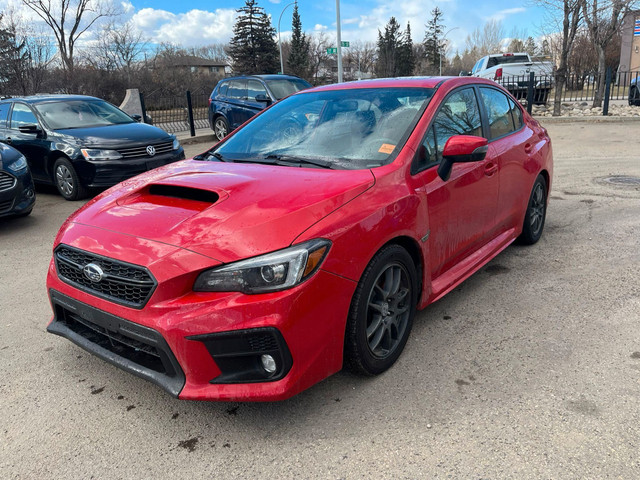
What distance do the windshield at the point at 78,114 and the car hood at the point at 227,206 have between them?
18.7 feet

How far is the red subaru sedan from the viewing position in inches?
85.9

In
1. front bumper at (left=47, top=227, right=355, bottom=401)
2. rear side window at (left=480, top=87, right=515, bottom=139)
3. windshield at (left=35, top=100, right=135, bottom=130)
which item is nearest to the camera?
front bumper at (left=47, top=227, right=355, bottom=401)

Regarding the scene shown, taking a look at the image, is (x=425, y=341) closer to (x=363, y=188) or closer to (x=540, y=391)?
(x=540, y=391)

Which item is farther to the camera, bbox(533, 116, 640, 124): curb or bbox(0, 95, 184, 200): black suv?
bbox(533, 116, 640, 124): curb

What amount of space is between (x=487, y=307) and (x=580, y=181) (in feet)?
16.3

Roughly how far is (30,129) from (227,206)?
6696mm

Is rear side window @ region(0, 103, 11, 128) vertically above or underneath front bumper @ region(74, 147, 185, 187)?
above

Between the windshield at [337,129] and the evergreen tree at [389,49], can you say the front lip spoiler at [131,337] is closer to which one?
the windshield at [337,129]

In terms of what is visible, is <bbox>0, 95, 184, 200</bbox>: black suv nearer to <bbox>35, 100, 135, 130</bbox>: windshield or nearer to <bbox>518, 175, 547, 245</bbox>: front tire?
<bbox>35, 100, 135, 130</bbox>: windshield

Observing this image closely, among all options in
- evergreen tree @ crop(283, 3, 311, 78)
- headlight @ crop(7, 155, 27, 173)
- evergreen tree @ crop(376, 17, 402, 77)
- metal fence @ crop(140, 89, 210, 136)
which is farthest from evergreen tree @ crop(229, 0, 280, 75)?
headlight @ crop(7, 155, 27, 173)

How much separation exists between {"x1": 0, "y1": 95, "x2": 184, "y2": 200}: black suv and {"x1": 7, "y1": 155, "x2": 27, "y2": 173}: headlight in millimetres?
1024

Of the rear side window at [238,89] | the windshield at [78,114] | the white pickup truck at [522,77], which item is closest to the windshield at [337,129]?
the windshield at [78,114]

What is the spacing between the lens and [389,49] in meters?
75.5

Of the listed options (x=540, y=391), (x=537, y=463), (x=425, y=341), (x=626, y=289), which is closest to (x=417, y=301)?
(x=425, y=341)
